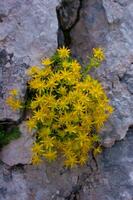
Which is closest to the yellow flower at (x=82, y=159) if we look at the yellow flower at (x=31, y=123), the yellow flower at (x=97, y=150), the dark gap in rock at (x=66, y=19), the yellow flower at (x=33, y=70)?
the yellow flower at (x=97, y=150)

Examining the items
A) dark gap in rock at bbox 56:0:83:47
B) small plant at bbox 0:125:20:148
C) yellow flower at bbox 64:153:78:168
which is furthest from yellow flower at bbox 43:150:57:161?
dark gap in rock at bbox 56:0:83:47

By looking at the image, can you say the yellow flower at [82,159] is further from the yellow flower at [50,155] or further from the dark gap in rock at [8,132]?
the dark gap in rock at [8,132]

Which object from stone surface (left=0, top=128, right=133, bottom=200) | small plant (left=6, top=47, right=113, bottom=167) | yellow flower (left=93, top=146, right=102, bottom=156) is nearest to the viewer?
small plant (left=6, top=47, right=113, bottom=167)

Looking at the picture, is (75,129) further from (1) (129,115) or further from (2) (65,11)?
(2) (65,11)

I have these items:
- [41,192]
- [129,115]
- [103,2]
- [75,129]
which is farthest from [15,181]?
[103,2]

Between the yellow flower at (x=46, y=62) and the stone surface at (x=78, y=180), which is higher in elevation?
the yellow flower at (x=46, y=62)

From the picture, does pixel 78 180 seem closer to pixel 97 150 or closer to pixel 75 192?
pixel 75 192

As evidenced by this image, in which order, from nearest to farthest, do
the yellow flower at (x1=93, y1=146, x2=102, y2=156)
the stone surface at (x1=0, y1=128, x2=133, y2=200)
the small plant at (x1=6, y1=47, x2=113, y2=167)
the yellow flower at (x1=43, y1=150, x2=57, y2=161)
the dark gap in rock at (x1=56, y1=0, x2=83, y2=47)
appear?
the small plant at (x1=6, y1=47, x2=113, y2=167), the yellow flower at (x1=43, y1=150, x2=57, y2=161), the stone surface at (x1=0, y1=128, x2=133, y2=200), the yellow flower at (x1=93, y1=146, x2=102, y2=156), the dark gap in rock at (x1=56, y1=0, x2=83, y2=47)

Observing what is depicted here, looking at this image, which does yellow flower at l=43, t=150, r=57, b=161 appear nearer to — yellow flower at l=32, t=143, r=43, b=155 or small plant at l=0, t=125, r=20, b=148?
yellow flower at l=32, t=143, r=43, b=155
